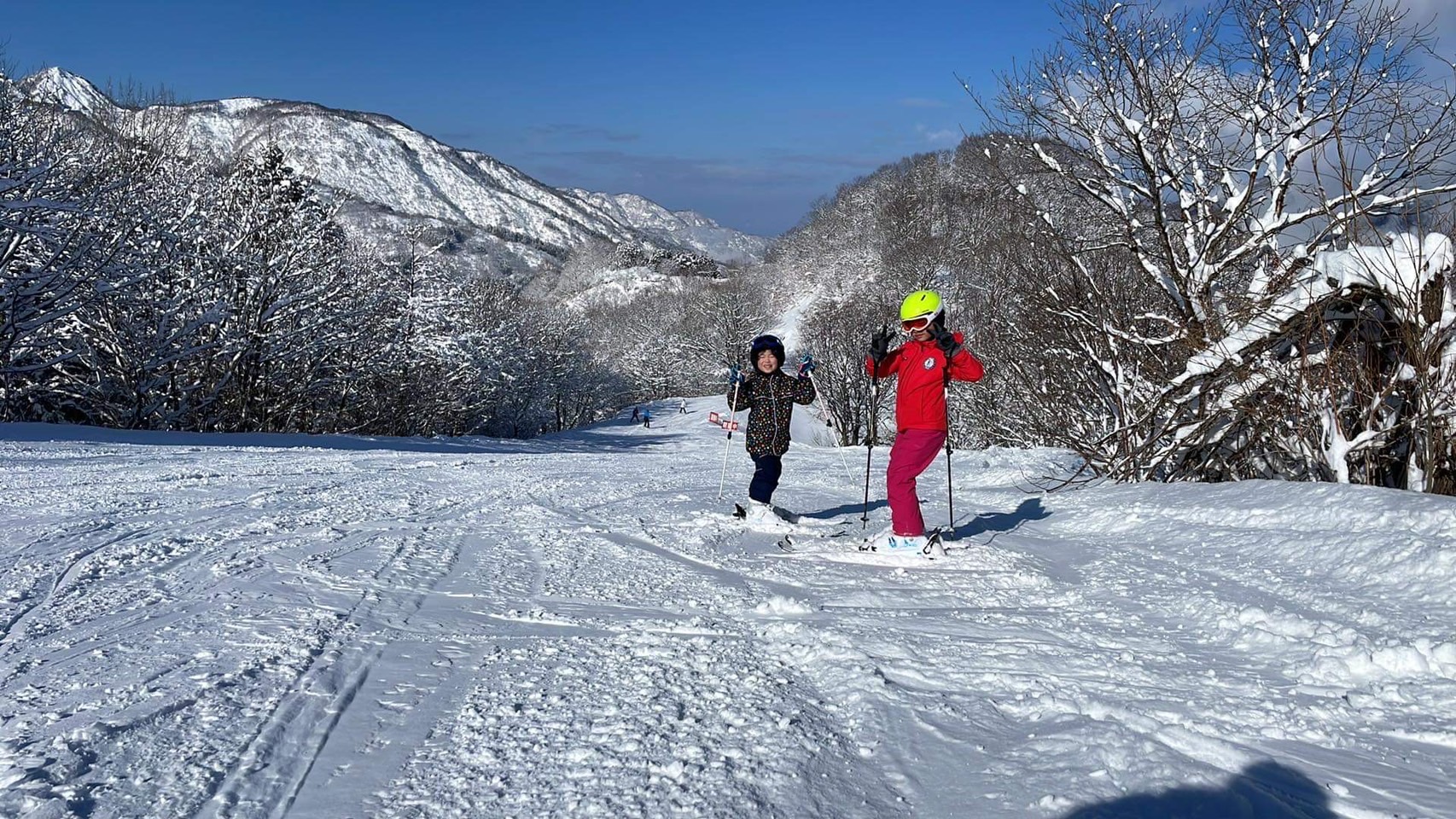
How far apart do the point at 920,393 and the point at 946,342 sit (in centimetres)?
39

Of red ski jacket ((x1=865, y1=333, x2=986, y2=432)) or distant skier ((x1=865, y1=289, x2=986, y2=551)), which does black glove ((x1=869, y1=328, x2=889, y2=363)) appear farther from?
red ski jacket ((x1=865, y1=333, x2=986, y2=432))

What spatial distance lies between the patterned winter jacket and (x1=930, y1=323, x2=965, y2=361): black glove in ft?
5.30

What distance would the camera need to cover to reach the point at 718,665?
11.0ft

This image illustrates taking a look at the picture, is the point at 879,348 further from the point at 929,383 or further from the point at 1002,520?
the point at 1002,520

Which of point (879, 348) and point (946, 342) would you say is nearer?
point (946, 342)

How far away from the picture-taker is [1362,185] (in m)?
7.33

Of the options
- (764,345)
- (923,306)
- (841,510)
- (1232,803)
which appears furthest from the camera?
(841,510)

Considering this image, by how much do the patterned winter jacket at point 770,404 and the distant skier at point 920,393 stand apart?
1355 millimetres

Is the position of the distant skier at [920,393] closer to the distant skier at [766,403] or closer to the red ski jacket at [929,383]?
the red ski jacket at [929,383]

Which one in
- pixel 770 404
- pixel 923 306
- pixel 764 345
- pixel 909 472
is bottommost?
pixel 909 472

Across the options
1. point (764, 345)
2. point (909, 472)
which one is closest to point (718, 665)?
point (909, 472)

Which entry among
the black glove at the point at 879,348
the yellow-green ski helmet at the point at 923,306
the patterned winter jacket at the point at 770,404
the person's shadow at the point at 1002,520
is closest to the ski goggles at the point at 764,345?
the patterned winter jacket at the point at 770,404

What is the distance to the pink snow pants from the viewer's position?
A: 5.89 metres

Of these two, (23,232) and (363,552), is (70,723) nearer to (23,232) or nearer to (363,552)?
(363,552)
